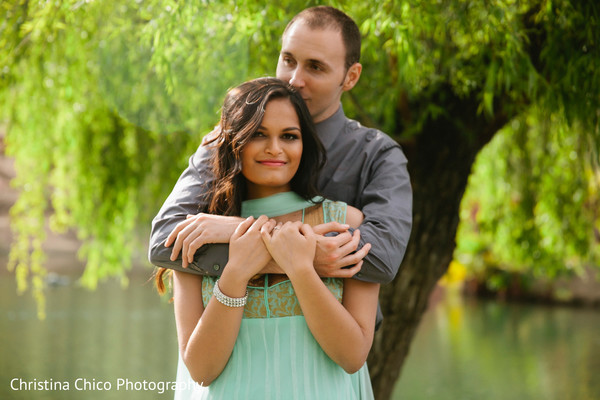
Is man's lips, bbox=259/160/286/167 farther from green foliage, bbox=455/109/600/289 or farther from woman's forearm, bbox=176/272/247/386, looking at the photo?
green foliage, bbox=455/109/600/289

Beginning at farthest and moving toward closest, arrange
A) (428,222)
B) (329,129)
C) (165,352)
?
(165,352), (428,222), (329,129)

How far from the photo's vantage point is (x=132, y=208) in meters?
4.71

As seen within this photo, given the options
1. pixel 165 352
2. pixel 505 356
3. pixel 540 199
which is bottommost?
pixel 505 356

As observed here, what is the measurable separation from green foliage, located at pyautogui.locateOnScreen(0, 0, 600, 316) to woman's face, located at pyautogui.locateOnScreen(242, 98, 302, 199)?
87 cm

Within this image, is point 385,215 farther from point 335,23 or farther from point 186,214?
point 335,23

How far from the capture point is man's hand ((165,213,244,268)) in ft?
4.99

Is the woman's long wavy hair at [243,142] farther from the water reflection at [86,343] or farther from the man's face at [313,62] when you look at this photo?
the water reflection at [86,343]

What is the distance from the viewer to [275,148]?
1.57 metres

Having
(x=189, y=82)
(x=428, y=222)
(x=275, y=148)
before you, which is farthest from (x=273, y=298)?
(x=189, y=82)

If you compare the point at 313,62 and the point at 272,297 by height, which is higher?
the point at 313,62

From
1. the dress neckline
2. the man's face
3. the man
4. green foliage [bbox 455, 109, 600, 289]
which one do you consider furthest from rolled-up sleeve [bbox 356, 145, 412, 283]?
Result: green foliage [bbox 455, 109, 600, 289]

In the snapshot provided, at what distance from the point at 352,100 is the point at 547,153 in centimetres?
199

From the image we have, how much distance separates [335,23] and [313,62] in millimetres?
129

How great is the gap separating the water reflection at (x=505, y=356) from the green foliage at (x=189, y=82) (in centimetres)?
315
